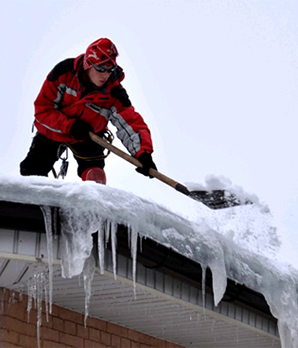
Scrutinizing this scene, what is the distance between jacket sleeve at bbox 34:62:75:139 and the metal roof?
4.50 ft

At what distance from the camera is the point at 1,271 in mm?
4594

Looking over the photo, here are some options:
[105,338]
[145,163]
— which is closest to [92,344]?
[105,338]

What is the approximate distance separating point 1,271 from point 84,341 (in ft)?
3.59

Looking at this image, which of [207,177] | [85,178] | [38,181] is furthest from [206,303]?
[207,177]

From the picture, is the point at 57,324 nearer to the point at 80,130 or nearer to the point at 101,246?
the point at 101,246

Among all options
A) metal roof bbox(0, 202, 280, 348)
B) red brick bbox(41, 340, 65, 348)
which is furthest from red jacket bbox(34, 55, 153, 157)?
red brick bbox(41, 340, 65, 348)

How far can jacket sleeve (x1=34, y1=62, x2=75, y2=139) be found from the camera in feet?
18.8

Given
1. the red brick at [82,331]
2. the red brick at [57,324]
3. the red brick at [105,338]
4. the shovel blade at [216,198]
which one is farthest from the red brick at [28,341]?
the shovel blade at [216,198]

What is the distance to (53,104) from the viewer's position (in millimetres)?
5840

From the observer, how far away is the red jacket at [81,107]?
226 inches

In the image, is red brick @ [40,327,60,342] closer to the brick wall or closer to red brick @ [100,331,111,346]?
the brick wall

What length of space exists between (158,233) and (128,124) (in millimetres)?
1660

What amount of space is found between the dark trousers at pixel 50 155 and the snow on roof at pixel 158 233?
4.14 ft

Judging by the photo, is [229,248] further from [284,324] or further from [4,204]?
[4,204]
